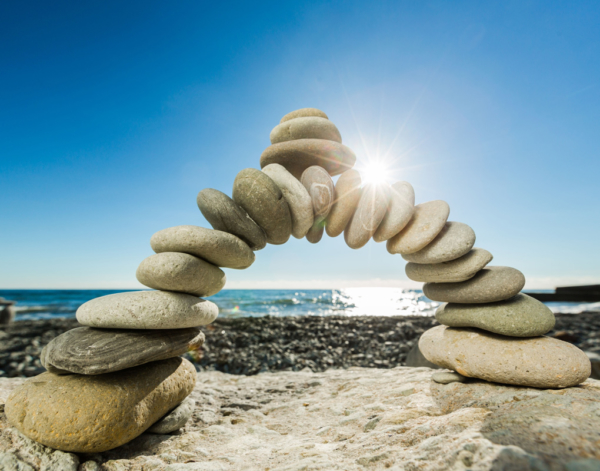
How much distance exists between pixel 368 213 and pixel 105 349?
8.08 feet

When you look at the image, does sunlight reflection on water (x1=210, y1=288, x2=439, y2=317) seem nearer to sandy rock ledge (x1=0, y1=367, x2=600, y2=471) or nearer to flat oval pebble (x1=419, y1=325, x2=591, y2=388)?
sandy rock ledge (x1=0, y1=367, x2=600, y2=471)

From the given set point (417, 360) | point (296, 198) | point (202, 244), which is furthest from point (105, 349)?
point (417, 360)

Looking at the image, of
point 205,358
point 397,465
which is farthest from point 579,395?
point 205,358

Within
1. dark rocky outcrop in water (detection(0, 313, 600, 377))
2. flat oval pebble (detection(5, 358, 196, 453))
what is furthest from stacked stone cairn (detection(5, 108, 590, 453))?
dark rocky outcrop in water (detection(0, 313, 600, 377))

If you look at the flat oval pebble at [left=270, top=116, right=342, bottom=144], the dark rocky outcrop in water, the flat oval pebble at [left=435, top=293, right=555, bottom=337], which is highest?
the flat oval pebble at [left=270, top=116, right=342, bottom=144]

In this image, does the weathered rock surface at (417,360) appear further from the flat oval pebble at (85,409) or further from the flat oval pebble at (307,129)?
the flat oval pebble at (85,409)

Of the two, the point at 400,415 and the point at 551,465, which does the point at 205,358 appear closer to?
the point at 400,415

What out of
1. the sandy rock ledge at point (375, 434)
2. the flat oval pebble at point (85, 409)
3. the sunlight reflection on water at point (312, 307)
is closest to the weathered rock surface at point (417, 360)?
the sandy rock ledge at point (375, 434)

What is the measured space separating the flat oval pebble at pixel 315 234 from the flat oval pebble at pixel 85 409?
1943mm

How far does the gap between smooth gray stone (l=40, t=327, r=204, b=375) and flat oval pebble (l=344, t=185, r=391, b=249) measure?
1.96 meters

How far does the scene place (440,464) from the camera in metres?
1.32

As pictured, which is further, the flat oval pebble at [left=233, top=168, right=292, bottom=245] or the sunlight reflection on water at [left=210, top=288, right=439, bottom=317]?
the sunlight reflection on water at [left=210, top=288, right=439, bottom=317]

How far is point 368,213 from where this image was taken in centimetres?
282

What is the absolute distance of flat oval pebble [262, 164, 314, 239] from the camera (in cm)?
282
